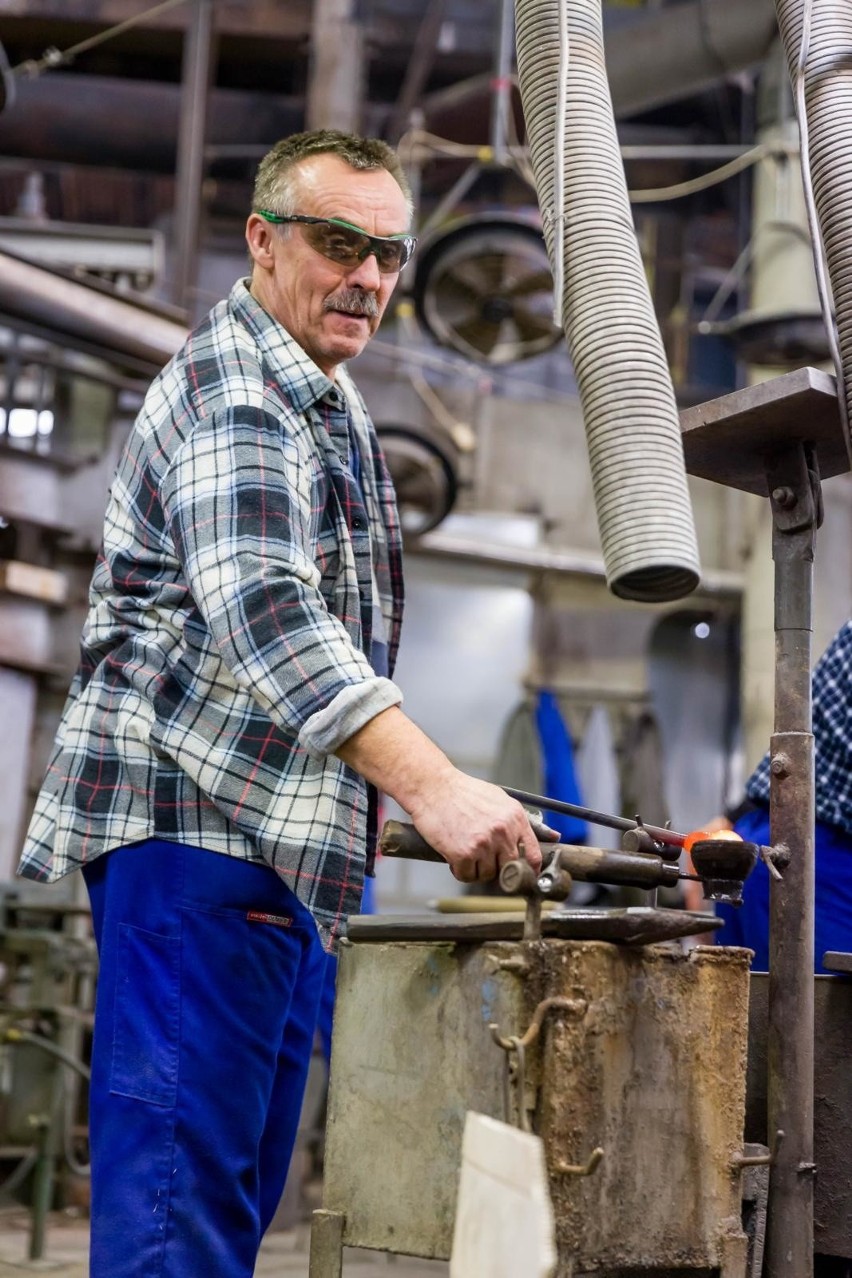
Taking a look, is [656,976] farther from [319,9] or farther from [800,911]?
[319,9]

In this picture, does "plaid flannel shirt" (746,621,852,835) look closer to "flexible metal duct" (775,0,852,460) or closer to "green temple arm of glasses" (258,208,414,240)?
"flexible metal duct" (775,0,852,460)

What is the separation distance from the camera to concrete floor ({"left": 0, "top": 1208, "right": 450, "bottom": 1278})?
13.7 feet

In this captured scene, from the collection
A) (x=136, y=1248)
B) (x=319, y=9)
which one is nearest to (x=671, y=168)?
(x=319, y=9)

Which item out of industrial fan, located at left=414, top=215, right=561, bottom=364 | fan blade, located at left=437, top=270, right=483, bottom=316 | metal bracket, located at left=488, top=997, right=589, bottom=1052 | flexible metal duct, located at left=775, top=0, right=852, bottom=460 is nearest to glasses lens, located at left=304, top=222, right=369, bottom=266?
flexible metal duct, located at left=775, top=0, right=852, bottom=460

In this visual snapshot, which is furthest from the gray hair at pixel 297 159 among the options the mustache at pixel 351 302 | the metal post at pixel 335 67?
the metal post at pixel 335 67

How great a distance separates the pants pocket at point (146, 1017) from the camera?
6.26 feet

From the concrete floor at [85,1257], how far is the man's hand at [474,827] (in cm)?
263

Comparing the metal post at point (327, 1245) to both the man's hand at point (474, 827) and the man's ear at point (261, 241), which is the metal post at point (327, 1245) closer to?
the man's hand at point (474, 827)

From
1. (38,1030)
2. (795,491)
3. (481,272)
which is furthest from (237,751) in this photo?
(481,272)

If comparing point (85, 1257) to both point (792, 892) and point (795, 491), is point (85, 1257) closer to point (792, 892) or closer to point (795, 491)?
point (792, 892)

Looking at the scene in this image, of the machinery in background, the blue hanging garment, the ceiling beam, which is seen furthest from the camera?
the ceiling beam

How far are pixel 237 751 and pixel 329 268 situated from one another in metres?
0.71

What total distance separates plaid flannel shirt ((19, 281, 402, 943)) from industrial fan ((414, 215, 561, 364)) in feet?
13.8

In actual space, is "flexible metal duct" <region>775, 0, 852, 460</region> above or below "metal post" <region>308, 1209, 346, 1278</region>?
above
